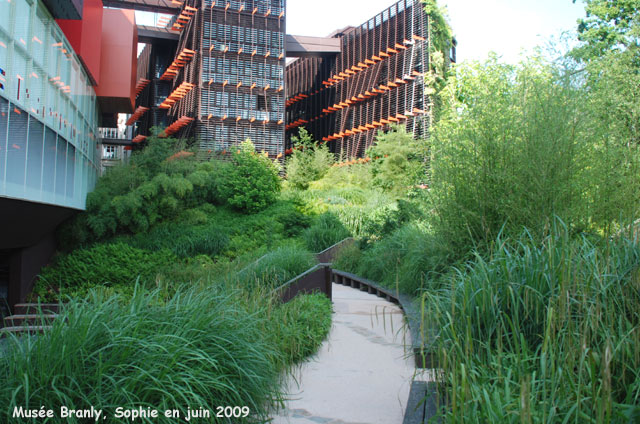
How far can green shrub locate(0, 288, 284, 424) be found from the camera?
2.81 meters

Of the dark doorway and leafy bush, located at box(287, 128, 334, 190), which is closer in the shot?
the dark doorway

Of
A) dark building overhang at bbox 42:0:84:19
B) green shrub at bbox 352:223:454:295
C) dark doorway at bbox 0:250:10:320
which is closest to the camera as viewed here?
green shrub at bbox 352:223:454:295

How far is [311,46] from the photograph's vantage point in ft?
109

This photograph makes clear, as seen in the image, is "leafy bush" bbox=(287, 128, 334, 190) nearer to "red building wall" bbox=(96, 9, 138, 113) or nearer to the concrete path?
"red building wall" bbox=(96, 9, 138, 113)

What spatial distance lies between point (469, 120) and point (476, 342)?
355 centimetres

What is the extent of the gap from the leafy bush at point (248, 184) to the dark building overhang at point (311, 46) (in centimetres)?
1236

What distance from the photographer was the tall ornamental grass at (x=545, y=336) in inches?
93.6

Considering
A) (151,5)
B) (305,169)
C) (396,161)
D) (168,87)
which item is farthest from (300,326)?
(168,87)

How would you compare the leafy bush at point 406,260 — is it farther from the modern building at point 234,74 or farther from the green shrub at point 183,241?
the modern building at point 234,74

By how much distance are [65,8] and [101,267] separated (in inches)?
249

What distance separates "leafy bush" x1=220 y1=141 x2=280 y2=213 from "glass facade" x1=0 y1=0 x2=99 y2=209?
307 inches

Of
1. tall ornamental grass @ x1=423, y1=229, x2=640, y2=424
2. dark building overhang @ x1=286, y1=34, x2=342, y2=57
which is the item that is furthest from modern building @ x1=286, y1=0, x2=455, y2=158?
tall ornamental grass @ x1=423, y1=229, x2=640, y2=424

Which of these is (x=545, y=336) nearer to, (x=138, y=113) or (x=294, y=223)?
(x=294, y=223)

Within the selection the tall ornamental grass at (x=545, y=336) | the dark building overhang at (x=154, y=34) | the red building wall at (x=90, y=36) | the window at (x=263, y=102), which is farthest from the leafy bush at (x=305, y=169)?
the tall ornamental grass at (x=545, y=336)
